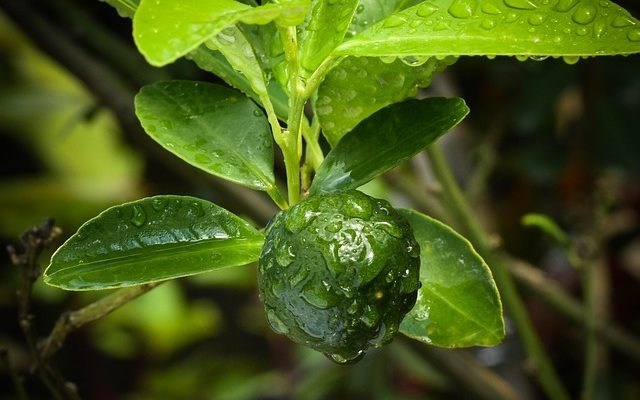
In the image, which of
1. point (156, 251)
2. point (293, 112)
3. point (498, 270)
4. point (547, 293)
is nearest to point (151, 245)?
point (156, 251)

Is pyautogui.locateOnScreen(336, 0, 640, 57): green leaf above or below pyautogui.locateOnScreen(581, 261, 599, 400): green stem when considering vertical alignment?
above

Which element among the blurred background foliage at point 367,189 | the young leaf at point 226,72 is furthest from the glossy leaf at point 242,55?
the blurred background foliage at point 367,189

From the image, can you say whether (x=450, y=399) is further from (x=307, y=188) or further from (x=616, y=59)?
(x=307, y=188)

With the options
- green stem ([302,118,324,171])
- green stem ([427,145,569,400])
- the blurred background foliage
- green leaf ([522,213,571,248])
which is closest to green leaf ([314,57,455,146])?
green stem ([302,118,324,171])

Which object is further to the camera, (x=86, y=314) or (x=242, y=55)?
(x=86, y=314)

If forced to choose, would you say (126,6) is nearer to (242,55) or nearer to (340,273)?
(242,55)

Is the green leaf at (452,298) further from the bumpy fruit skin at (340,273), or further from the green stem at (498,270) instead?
the green stem at (498,270)

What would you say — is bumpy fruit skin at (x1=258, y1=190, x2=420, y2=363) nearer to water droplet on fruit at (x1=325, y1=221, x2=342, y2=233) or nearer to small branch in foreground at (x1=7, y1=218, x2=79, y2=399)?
water droplet on fruit at (x1=325, y1=221, x2=342, y2=233)
